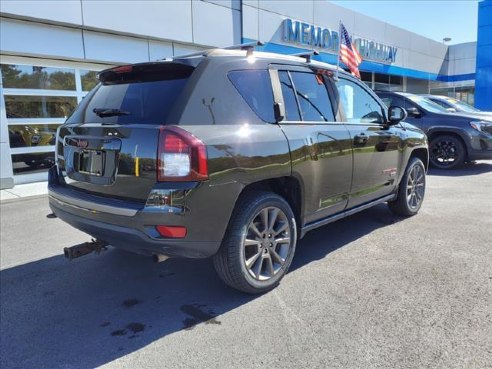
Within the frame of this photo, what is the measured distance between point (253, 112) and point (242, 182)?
0.60m

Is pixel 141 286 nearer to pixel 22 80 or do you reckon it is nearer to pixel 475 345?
pixel 475 345

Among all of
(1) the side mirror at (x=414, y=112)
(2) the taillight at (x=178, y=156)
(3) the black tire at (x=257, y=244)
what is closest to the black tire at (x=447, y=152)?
(1) the side mirror at (x=414, y=112)

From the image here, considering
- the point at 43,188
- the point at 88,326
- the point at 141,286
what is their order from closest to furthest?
1. the point at 88,326
2. the point at 141,286
3. the point at 43,188

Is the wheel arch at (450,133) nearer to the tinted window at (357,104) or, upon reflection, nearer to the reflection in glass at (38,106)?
the tinted window at (357,104)

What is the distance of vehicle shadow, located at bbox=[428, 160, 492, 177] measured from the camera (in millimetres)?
9258

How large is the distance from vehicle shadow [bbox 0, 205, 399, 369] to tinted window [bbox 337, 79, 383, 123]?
137 cm

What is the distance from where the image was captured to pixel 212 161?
9.51ft

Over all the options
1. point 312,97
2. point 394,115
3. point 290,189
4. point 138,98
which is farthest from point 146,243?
point 394,115

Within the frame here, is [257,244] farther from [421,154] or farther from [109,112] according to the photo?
[421,154]

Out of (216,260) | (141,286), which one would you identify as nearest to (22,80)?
(141,286)

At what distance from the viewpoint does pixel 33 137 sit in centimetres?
972

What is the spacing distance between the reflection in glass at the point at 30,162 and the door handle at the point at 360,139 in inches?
291

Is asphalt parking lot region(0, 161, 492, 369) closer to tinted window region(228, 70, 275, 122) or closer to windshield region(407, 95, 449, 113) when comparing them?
tinted window region(228, 70, 275, 122)

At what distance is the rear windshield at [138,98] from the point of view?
120 inches
